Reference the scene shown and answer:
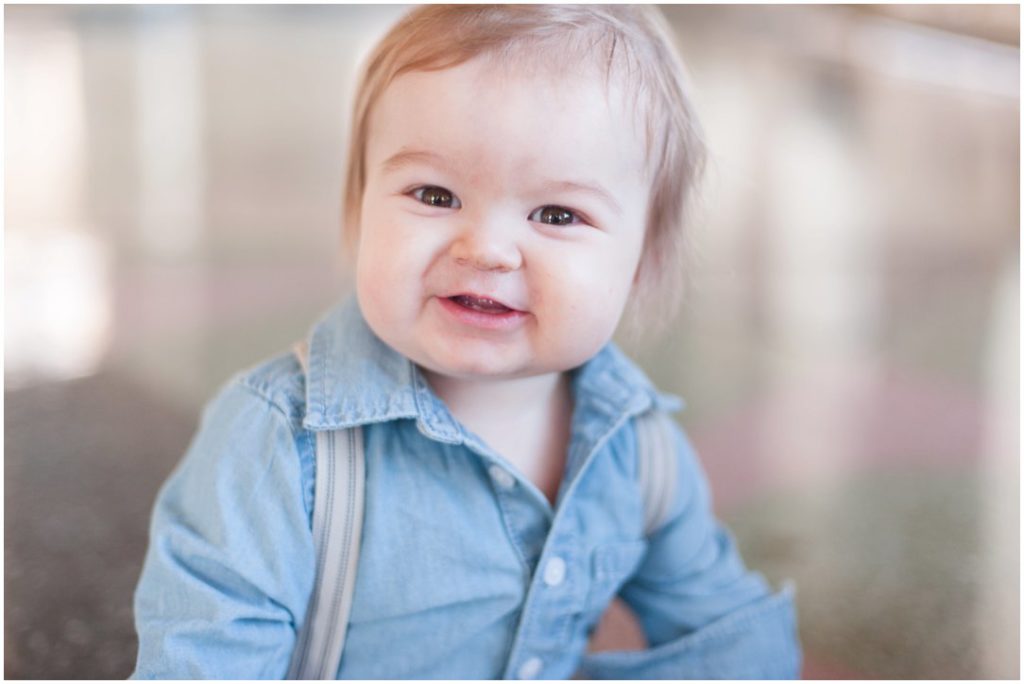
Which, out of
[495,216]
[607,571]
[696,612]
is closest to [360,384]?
[495,216]

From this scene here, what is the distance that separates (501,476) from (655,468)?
0.18m

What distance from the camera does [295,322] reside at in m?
2.14

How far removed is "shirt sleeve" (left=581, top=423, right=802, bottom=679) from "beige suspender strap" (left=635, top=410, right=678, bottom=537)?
0.01 meters

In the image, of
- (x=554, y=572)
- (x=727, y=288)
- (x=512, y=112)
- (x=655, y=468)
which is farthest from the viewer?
(x=727, y=288)

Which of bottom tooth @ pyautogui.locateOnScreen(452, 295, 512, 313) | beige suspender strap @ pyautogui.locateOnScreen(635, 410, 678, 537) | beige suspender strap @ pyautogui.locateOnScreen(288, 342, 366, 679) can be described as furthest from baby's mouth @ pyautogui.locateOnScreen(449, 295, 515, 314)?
beige suspender strap @ pyautogui.locateOnScreen(635, 410, 678, 537)

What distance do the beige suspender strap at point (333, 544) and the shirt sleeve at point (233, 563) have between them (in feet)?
0.05

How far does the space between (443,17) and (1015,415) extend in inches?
51.0

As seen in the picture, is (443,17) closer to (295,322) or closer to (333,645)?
(333,645)

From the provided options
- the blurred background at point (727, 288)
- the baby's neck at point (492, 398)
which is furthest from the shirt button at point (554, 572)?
the blurred background at point (727, 288)

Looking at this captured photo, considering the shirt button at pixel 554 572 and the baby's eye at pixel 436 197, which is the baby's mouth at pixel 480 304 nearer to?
the baby's eye at pixel 436 197

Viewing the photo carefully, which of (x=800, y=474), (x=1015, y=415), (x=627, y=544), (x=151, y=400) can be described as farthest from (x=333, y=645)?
(x=1015, y=415)

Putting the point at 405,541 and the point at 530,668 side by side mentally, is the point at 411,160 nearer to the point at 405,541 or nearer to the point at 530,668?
the point at 405,541

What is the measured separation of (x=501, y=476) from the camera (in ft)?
2.66

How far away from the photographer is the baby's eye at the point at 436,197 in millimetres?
751
